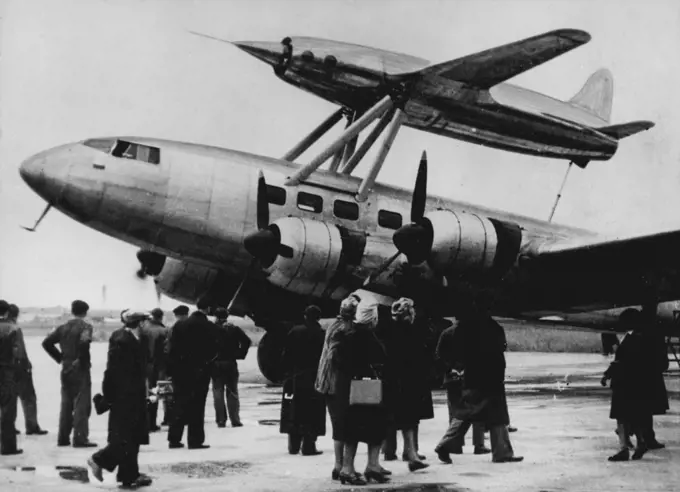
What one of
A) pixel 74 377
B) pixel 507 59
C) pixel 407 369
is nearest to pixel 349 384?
pixel 407 369

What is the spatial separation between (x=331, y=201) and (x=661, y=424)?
7.09m

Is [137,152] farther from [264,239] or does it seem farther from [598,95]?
[598,95]

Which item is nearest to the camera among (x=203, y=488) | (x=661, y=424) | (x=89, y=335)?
(x=203, y=488)

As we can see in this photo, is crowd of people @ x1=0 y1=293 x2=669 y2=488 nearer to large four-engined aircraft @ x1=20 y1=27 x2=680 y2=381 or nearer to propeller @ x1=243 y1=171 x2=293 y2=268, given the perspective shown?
propeller @ x1=243 y1=171 x2=293 y2=268

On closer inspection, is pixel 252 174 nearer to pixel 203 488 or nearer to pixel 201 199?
pixel 201 199

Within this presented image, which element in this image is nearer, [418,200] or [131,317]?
[131,317]

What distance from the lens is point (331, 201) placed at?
14.7 m

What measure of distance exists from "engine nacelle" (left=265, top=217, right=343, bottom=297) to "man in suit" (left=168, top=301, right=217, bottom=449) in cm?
253

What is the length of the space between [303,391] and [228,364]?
334 cm

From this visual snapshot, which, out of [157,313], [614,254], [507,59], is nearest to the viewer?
[157,313]

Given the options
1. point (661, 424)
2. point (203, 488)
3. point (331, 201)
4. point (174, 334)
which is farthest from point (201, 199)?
point (661, 424)

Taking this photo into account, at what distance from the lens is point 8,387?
9.92 meters

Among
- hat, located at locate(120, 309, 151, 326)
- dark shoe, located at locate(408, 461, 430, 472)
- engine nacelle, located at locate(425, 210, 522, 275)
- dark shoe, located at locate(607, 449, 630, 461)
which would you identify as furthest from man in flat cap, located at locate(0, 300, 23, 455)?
dark shoe, located at locate(607, 449, 630, 461)

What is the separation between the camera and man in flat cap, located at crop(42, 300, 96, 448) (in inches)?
410
